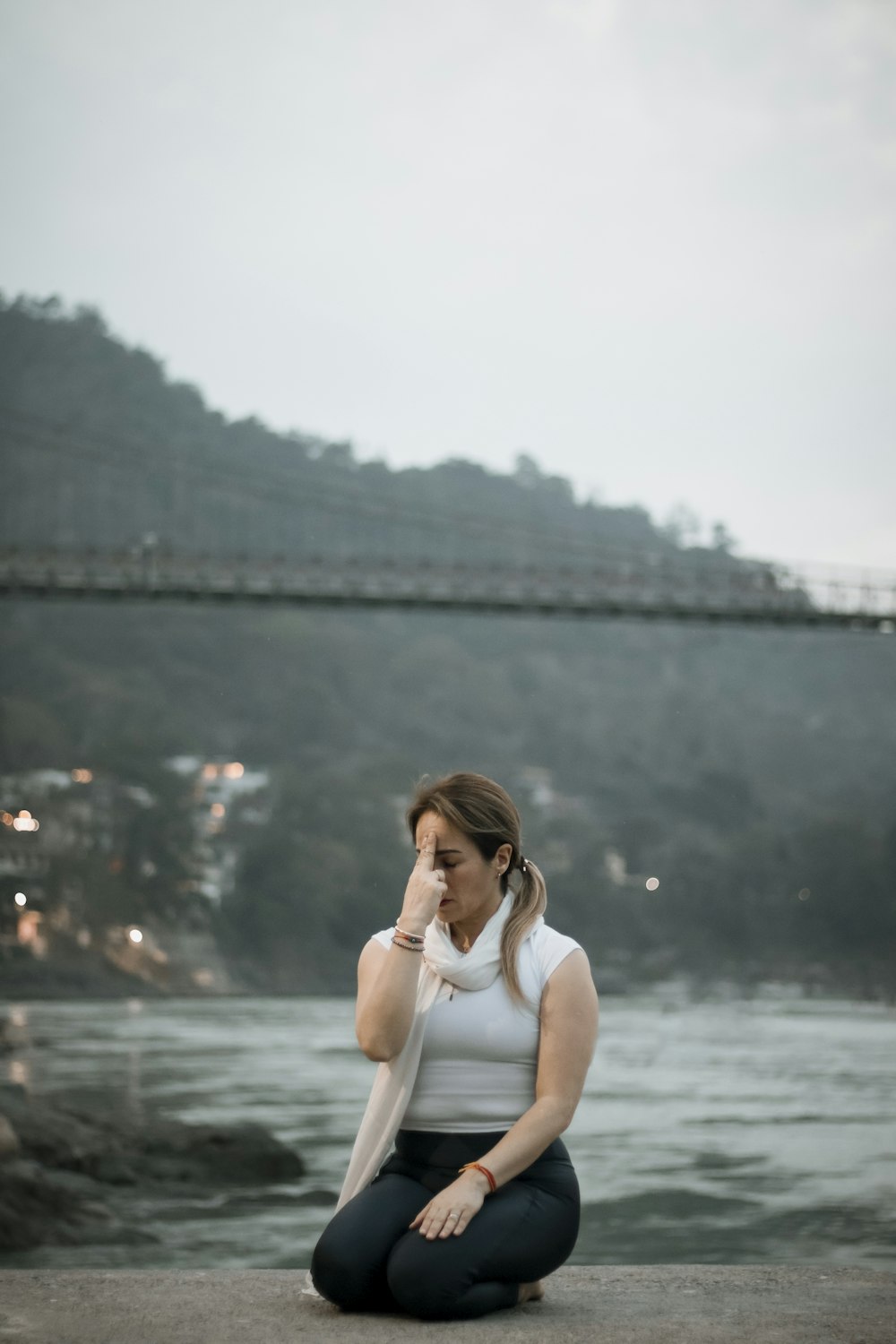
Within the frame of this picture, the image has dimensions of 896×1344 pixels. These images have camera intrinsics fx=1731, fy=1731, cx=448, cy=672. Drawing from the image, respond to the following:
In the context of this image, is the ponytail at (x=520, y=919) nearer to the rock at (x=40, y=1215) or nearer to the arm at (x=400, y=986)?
the arm at (x=400, y=986)

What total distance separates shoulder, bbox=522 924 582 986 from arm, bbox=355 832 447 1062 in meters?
0.12

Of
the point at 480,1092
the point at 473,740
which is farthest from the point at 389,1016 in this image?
the point at 473,740

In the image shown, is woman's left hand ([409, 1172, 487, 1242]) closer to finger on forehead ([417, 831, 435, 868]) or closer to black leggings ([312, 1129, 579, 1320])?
black leggings ([312, 1129, 579, 1320])

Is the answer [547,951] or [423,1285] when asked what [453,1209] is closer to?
[423,1285]

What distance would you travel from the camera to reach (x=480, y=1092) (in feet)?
6.06

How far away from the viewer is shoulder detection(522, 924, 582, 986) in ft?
6.02

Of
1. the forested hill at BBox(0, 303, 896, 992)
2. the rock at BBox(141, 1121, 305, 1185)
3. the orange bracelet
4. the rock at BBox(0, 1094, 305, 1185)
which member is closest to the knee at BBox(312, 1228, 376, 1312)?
the orange bracelet

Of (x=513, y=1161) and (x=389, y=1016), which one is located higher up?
(x=389, y=1016)

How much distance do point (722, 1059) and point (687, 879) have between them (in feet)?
36.9

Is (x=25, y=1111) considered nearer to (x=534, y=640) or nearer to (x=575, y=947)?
(x=575, y=947)

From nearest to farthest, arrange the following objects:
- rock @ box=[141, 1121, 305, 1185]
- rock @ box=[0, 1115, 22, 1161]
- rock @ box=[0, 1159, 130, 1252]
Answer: rock @ box=[0, 1115, 22, 1161] → rock @ box=[0, 1159, 130, 1252] → rock @ box=[141, 1121, 305, 1185]

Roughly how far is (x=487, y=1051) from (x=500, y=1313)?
10.7 inches

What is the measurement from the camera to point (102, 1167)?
416 inches

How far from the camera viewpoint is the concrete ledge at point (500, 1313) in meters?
1.67
